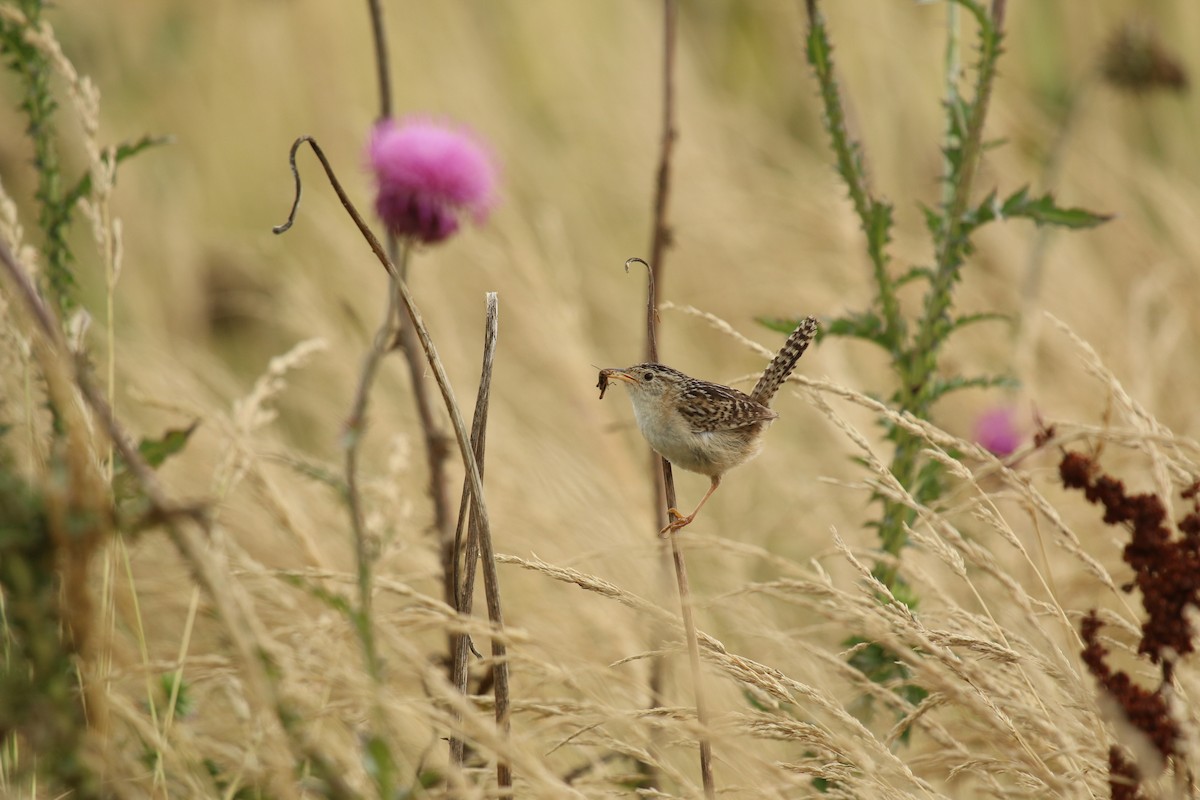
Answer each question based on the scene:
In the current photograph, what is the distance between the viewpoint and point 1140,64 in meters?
4.45

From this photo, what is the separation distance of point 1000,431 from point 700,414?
5.07 ft

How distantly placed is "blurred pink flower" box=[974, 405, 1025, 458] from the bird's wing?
1.21 m

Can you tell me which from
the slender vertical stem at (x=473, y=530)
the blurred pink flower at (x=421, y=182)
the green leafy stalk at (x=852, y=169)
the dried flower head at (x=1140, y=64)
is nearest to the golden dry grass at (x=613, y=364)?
the slender vertical stem at (x=473, y=530)

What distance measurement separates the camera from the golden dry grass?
1.74 meters

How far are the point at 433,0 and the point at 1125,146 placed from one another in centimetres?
400

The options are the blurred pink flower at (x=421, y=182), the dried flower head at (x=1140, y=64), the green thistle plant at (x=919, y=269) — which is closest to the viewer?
the green thistle plant at (x=919, y=269)

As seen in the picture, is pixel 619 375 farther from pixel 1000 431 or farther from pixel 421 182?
pixel 1000 431

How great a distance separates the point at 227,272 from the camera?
5.73 meters

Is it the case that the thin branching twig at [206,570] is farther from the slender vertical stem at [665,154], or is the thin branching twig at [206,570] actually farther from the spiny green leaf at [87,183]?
the slender vertical stem at [665,154]

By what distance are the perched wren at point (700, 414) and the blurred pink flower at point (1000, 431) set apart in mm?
1222

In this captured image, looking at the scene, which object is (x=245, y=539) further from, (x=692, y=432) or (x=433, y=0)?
(x=433, y=0)

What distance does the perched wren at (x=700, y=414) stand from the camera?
2.24m

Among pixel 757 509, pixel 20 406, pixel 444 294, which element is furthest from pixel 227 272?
pixel 20 406

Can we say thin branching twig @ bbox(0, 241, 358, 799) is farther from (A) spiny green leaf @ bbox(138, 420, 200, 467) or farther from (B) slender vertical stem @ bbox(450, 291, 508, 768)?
(A) spiny green leaf @ bbox(138, 420, 200, 467)
